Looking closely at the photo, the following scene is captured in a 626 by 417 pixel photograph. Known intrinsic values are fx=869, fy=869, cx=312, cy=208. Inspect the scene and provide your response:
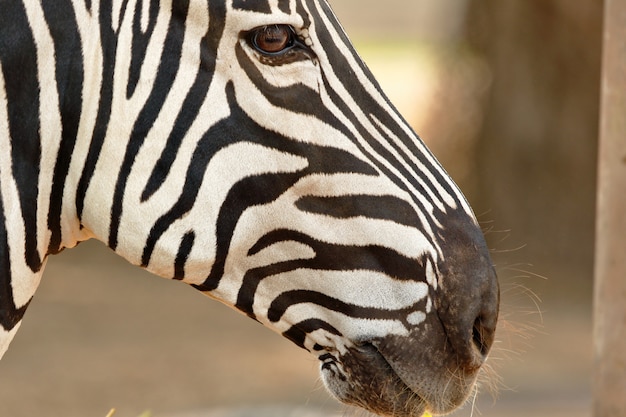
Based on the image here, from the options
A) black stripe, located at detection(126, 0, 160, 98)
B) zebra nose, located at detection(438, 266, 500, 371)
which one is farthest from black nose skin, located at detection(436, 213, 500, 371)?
black stripe, located at detection(126, 0, 160, 98)

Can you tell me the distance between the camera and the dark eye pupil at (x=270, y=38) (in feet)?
6.46

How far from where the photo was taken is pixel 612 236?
3.50 metres

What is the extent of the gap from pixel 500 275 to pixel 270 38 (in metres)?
8.12

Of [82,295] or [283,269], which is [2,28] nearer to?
[283,269]

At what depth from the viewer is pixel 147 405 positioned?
6.63 meters

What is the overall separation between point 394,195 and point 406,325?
31 centimetres

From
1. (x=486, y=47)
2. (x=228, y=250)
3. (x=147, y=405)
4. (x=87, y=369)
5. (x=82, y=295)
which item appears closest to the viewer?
(x=228, y=250)

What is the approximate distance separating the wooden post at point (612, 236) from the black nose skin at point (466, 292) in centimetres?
156

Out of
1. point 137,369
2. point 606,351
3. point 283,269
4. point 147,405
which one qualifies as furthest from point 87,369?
point 283,269

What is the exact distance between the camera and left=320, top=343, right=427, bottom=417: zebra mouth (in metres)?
2.10

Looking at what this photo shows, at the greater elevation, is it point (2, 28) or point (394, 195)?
point (2, 28)

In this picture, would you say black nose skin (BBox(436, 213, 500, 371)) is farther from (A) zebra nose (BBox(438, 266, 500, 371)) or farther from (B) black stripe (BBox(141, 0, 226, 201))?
(B) black stripe (BBox(141, 0, 226, 201))

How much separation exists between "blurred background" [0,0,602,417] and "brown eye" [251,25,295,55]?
Result: 4.81 metres

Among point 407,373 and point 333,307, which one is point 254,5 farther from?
point 407,373
